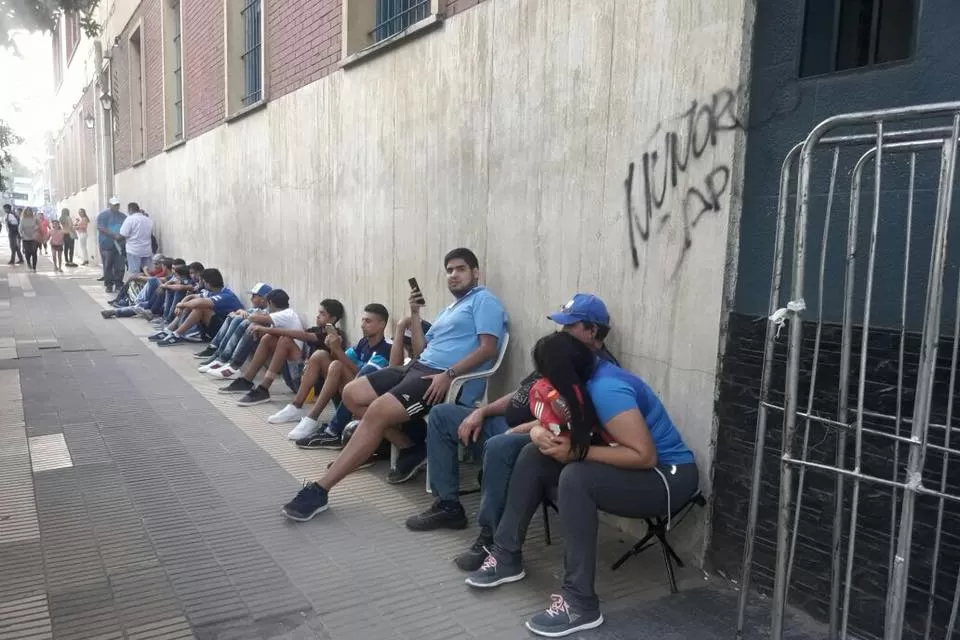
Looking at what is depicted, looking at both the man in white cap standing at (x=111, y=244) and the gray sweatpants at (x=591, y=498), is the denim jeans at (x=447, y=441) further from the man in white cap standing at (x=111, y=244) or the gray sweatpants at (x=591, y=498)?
the man in white cap standing at (x=111, y=244)

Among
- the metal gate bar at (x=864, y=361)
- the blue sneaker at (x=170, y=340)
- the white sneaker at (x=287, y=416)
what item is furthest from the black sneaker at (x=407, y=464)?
the blue sneaker at (x=170, y=340)

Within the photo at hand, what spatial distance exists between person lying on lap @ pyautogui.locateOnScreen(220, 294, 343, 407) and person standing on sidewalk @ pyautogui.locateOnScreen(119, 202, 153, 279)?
8174 mm

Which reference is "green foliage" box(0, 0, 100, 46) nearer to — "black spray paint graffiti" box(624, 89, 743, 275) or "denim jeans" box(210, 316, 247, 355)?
"black spray paint graffiti" box(624, 89, 743, 275)

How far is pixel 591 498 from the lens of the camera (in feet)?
10.2

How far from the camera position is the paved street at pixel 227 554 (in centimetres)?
313

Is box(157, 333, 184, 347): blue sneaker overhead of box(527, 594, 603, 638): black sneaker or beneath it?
overhead

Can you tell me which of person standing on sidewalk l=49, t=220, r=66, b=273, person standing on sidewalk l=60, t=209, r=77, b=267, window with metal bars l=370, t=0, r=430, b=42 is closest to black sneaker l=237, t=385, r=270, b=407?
window with metal bars l=370, t=0, r=430, b=42

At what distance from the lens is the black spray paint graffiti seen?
11.0 feet

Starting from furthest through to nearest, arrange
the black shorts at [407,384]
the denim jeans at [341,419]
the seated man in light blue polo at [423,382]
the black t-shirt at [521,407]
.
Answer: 1. the denim jeans at [341,419]
2. the black shorts at [407,384]
3. the seated man in light blue polo at [423,382]
4. the black t-shirt at [521,407]

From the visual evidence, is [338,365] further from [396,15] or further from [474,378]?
[396,15]

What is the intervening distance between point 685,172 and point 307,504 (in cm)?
260

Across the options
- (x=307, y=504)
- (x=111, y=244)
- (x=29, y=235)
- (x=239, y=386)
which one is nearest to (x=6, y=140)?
(x=29, y=235)

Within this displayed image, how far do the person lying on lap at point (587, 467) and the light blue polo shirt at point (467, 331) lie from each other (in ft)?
4.39

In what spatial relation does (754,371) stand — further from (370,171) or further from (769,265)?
(370,171)
